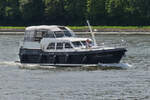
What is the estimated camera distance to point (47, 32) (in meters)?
70.8

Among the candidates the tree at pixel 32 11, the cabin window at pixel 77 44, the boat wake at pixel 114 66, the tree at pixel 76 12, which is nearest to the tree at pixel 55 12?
the tree at pixel 76 12

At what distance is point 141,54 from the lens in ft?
265

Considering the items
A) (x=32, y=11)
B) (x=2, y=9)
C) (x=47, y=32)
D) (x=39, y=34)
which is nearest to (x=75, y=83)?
(x=47, y=32)

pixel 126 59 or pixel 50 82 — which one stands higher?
pixel 50 82

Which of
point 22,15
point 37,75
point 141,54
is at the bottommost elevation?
point 22,15

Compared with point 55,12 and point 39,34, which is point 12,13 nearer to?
point 55,12

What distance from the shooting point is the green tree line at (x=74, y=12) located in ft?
479

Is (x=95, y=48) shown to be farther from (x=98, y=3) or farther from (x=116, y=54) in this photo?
(x=98, y=3)

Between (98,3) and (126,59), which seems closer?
(126,59)

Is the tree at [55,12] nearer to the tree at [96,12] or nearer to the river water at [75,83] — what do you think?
the tree at [96,12]

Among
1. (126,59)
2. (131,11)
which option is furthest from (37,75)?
(131,11)

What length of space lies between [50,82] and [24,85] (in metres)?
2.59

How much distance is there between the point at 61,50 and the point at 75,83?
1312 cm

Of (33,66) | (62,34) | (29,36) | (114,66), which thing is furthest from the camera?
(29,36)
